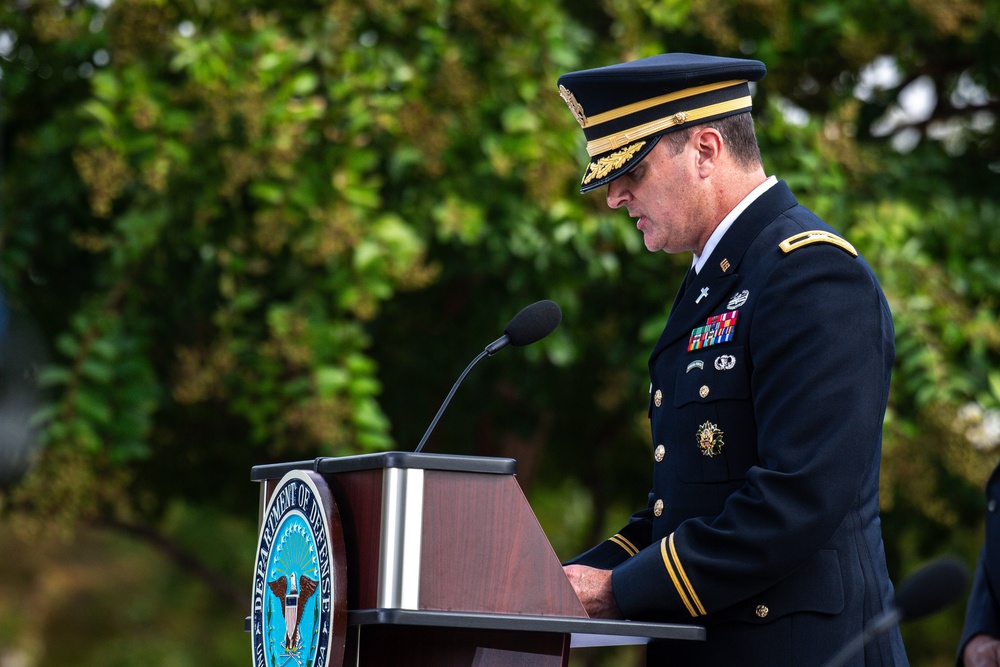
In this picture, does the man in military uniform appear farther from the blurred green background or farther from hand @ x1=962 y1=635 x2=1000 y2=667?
the blurred green background

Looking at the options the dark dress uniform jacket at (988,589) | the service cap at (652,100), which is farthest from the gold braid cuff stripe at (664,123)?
the dark dress uniform jacket at (988,589)

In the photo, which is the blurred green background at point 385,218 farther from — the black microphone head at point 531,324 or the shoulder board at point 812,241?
the shoulder board at point 812,241

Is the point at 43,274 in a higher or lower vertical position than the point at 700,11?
lower

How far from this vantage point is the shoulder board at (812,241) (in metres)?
2.19

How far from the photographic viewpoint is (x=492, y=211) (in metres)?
5.24

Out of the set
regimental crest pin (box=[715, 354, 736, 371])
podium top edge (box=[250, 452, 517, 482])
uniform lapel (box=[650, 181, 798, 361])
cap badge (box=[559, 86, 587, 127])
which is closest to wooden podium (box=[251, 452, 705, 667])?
podium top edge (box=[250, 452, 517, 482])

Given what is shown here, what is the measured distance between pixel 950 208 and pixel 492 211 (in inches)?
75.1

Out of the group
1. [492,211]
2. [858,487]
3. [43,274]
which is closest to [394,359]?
[492,211]

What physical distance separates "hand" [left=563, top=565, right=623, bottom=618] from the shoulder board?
600 millimetres

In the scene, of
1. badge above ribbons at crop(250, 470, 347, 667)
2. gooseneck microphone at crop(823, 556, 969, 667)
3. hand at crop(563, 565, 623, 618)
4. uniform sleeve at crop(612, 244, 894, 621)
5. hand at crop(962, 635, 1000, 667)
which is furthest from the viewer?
hand at crop(962, 635, 1000, 667)

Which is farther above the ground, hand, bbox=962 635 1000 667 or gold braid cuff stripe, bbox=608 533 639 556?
gold braid cuff stripe, bbox=608 533 639 556

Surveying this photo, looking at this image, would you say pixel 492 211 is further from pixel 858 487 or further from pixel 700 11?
pixel 858 487

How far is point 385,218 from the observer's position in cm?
485

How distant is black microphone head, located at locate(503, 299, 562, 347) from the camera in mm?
2385
